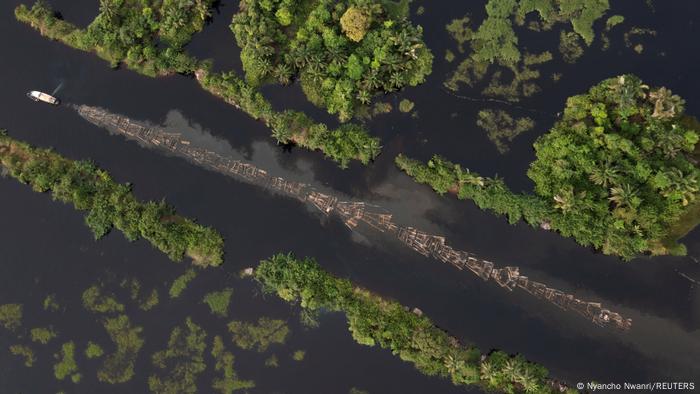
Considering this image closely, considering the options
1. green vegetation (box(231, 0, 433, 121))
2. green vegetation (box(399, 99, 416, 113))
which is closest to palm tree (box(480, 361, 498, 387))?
green vegetation (box(399, 99, 416, 113))

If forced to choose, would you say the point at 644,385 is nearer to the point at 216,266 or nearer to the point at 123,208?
the point at 216,266

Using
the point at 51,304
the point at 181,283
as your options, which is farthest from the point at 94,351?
the point at 181,283

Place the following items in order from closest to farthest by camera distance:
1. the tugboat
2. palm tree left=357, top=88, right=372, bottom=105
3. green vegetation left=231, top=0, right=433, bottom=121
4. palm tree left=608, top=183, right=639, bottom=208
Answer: palm tree left=608, top=183, right=639, bottom=208 < green vegetation left=231, top=0, right=433, bottom=121 < palm tree left=357, top=88, right=372, bottom=105 < the tugboat

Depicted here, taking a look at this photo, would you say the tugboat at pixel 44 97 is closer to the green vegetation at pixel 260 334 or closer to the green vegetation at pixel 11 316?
the green vegetation at pixel 11 316

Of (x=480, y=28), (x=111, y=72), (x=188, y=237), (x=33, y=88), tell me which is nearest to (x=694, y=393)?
(x=480, y=28)

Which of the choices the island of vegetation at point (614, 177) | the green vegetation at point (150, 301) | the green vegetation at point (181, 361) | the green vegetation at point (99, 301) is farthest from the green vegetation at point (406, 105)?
the green vegetation at point (99, 301)

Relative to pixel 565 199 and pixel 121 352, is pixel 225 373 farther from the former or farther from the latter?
pixel 565 199

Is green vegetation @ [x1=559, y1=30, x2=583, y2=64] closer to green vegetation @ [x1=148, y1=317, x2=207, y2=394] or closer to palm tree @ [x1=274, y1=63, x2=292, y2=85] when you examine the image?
palm tree @ [x1=274, y1=63, x2=292, y2=85]
